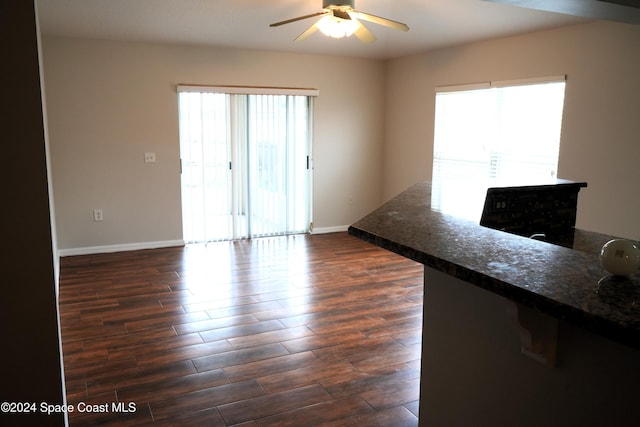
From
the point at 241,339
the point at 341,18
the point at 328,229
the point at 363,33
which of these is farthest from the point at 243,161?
the point at 241,339

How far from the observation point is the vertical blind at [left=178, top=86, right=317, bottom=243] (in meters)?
5.98

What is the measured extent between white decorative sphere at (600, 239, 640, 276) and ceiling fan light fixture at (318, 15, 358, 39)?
294 centimetres

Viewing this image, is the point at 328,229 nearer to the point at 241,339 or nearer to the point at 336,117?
the point at 336,117

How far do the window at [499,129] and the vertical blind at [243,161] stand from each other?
1.81 m

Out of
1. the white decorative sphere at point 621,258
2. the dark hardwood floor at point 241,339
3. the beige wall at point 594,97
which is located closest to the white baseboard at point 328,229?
the dark hardwood floor at point 241,339

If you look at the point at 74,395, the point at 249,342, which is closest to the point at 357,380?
the point at 249,342

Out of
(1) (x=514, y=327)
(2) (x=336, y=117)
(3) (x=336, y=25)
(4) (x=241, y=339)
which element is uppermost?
(3) (x=336, y=25)

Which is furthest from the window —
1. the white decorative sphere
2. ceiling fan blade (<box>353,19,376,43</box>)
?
the white decorative sphere

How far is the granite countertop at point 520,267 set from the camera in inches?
34.1

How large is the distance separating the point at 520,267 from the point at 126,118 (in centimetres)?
537

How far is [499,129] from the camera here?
525 centimetres

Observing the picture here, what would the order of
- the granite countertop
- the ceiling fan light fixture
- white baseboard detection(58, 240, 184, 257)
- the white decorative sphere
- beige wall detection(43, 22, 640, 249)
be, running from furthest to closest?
1. white baseboard detection(58, 240, 184, 257)
2. beige wall detection(43, 22, 640, 249)
3. the ceiling fan light fixture
4. the white decorative sphere
5. the granite countertop

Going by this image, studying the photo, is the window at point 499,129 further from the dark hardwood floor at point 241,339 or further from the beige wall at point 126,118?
the beige wall at point 126,118

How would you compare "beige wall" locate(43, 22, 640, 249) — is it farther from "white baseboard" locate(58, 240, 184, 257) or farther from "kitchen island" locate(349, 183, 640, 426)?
"kitchen island" locate(349, 183, 640, 426)
